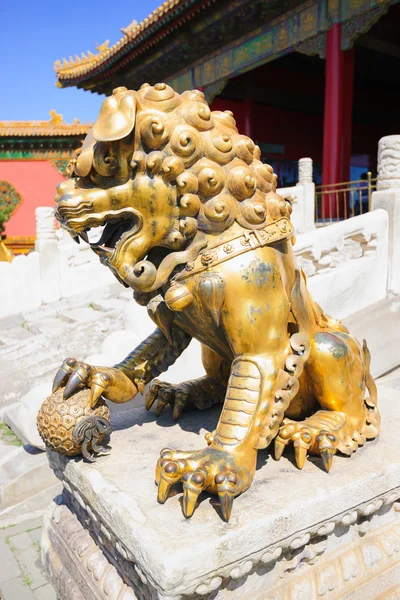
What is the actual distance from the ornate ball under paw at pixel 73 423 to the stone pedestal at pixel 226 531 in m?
0.08

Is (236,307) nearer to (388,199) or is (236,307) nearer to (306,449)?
(306,449)

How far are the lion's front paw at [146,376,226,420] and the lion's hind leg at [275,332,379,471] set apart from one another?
43 centimetres

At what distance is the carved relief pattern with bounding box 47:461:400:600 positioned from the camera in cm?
115

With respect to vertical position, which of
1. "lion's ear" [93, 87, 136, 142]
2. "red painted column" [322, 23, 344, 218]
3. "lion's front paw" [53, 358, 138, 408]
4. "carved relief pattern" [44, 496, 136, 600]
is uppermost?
"red painted column" [322, 23, 344, 218]

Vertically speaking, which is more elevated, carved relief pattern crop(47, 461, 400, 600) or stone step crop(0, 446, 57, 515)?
carved relief pattern crop(47, 461, 400, 600)

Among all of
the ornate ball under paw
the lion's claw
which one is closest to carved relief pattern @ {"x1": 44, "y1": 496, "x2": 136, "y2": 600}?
the ornate ball under paw

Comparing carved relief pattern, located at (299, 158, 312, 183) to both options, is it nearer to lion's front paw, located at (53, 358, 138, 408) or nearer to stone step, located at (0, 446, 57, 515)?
stone step, located at (0, 446, 57, 515)

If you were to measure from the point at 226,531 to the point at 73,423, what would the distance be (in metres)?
0.54

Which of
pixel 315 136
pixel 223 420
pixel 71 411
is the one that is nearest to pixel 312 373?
pixel 223 420

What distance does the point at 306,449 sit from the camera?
53.1 inches

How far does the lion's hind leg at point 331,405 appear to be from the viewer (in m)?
1.35

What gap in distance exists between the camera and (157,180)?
1224 mm

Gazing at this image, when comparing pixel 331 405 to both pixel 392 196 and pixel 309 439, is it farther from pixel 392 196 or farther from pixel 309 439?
pixel 392 196

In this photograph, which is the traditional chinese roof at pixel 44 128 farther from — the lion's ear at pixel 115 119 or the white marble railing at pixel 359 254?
the lion's ear at pixel 115 119
